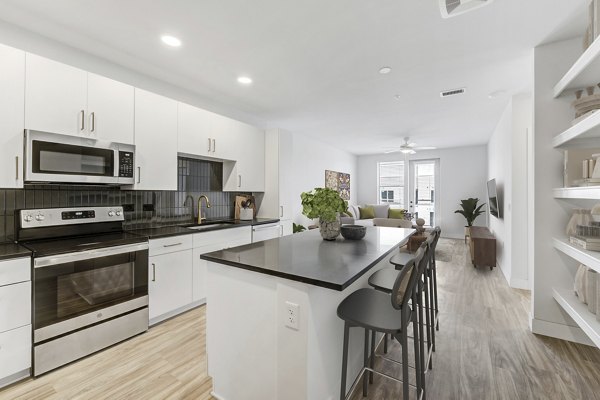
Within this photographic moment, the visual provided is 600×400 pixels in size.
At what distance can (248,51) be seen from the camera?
2572 mm

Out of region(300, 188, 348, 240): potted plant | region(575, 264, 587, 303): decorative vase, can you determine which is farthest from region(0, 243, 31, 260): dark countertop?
region(575, 264, 587, 303): decorative vase

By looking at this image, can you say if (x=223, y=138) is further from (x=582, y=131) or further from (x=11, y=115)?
(x=582, y=131)

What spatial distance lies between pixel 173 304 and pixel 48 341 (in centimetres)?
96

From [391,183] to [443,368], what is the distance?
7401 millimetres

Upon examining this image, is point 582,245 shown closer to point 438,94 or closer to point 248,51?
point 438,94

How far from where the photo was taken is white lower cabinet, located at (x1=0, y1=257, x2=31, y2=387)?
1.74 metres

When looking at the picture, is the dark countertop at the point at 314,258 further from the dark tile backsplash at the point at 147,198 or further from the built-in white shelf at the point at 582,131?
the dark tile backsplash at the point at 147,198

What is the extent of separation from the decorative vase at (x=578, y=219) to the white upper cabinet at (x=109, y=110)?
405 centimetres

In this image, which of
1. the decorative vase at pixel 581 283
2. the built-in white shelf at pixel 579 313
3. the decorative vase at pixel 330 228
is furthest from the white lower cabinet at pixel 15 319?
the decorative vase at pixel 581 283

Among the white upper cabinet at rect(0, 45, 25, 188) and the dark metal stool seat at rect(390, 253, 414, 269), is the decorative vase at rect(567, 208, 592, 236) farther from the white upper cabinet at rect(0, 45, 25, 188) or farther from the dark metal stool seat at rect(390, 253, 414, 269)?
the white upper cabinet at rect(0, 45, 25, 188)

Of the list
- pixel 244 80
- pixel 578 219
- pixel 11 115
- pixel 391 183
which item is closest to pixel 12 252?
pixel 11 115

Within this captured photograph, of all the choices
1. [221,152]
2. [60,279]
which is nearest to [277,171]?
[221,152]

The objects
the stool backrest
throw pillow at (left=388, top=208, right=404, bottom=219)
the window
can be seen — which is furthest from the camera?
the window

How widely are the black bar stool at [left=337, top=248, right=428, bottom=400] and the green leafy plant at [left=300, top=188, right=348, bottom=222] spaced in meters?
0.67
